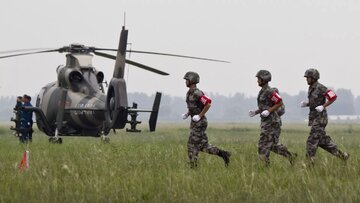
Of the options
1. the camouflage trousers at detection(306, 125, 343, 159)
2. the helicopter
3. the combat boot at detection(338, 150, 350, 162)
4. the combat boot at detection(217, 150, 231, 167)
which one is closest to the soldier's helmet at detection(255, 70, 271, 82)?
the camouflage trousers at detection(306, 125, 343, 159)

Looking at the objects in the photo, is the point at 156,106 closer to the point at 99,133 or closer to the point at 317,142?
the point at 99,133

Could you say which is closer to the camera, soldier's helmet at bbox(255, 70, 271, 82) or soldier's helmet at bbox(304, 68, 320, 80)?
soldier's helmet at bbox(304, 68, 320, 80)

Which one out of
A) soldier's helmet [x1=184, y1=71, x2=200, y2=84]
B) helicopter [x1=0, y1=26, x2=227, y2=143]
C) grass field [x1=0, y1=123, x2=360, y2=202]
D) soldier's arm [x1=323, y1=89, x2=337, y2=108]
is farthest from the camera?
helicopter [x1=0, y1=26, x2=227, y2=143]

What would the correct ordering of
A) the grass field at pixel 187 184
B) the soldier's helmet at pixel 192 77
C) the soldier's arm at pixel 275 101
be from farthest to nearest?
the soldier's helmet at pixel 192 77 < the soldier's arm at pixel 275 101 < the grass field at pixel 187 184

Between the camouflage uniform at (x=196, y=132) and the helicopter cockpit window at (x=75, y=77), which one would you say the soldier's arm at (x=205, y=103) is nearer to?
the camouflage uniform at (x=196, y=132)

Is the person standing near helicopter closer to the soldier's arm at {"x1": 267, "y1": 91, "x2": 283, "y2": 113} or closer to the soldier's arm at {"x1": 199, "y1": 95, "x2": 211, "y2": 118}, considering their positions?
the soldier's arm at {"x1": 199, "y1": 95, "x2": 211, "y2": 118}

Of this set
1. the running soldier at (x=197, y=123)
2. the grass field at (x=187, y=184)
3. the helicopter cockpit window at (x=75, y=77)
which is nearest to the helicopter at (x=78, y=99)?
the helicopter cockpit window at (x=75, y=77)

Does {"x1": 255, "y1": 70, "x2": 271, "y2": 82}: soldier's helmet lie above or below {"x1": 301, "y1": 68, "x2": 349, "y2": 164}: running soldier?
above

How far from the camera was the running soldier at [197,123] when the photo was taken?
1130 cm

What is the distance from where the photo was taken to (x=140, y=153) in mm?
14641

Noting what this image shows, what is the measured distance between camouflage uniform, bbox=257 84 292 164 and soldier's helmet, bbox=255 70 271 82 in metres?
0.13

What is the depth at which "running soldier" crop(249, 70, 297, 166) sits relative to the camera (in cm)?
1128

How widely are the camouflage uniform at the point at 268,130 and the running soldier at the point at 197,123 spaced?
0.65 meters

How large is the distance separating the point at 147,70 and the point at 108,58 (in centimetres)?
231
